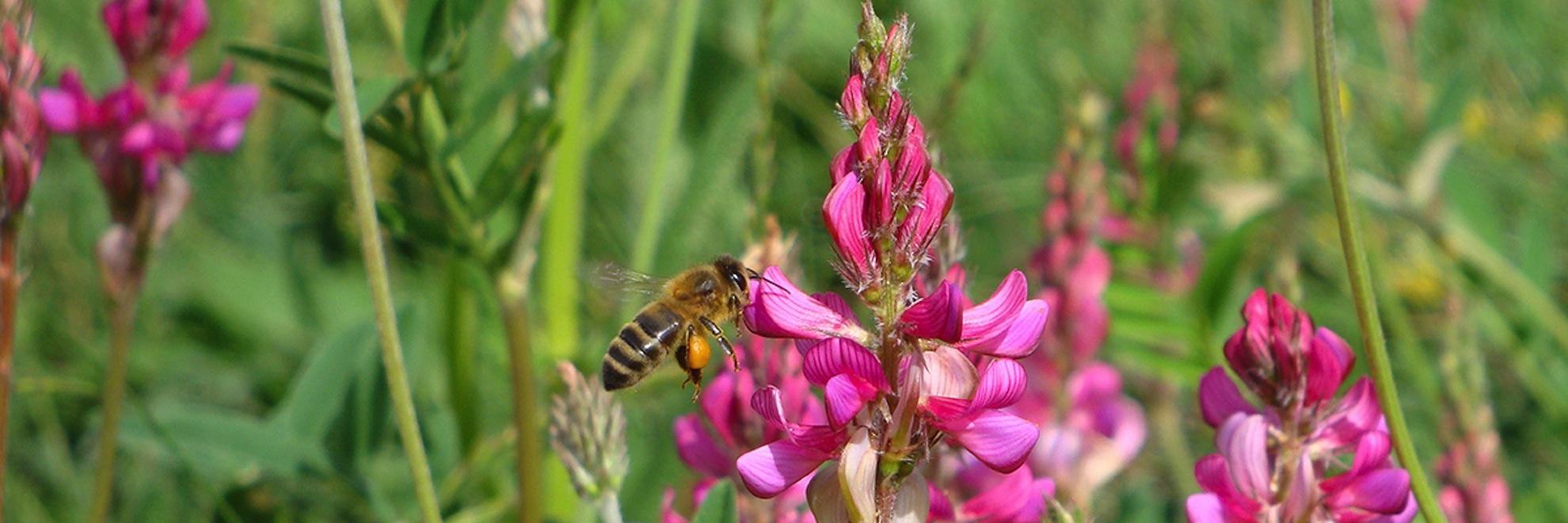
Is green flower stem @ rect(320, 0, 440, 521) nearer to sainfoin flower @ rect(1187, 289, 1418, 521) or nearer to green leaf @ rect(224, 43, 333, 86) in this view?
green leaf @ rect(224, 43, 333, 86)

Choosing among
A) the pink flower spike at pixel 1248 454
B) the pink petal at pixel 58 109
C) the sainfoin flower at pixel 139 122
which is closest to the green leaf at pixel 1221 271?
the pink flower spike at pixel 1248 454

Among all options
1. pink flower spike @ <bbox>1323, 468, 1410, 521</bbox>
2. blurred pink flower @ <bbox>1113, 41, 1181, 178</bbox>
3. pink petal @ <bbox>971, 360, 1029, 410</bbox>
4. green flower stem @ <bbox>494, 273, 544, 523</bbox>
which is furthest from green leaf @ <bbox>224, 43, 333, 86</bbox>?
blurred pink flower @ <bbox>1113, 41, 1181, 178</bbox>

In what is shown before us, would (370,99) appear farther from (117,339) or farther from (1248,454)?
(1248,454)

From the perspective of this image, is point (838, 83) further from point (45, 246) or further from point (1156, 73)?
point (45, 246)

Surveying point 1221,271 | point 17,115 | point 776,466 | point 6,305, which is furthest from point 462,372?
point 776,466

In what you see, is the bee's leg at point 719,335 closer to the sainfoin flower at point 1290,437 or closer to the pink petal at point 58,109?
the sainfoin flower at point 1290,437

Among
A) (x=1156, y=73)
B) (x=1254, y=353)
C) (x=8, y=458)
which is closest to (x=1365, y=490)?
(x=1254, y=353)
